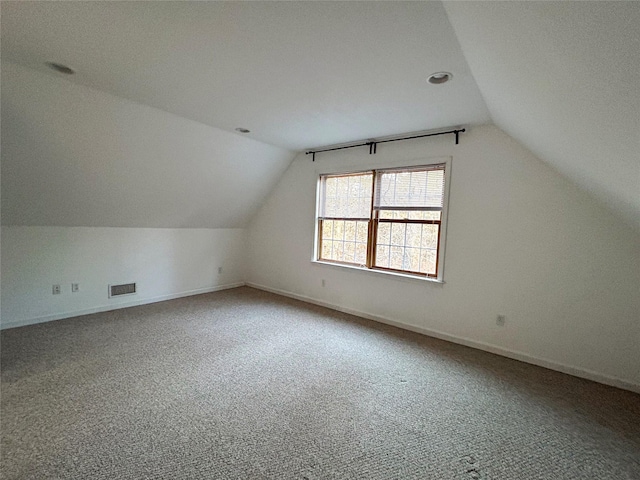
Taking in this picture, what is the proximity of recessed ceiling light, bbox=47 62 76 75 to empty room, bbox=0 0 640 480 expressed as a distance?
0.07m

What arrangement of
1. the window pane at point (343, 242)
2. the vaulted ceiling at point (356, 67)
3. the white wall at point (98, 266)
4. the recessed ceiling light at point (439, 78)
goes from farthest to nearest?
1. the window pane at point (343, 242)
2. the white wall at point (98, 266)
3. the recessed ceiling light at point (439, 78)
4. the vaulted ceiling at point (356, 67)

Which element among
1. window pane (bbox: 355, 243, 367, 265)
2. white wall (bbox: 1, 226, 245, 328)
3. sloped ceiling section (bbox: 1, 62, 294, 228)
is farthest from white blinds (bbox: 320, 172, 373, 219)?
→ white wall (bbox: 1, 226, 245, 328)

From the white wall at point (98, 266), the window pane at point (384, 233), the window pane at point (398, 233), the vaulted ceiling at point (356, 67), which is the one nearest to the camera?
the vaulted ceiling at point (356, 67)

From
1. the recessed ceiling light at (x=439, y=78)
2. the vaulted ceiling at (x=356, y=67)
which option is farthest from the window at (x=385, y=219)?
the recessed ceiling light at (x=439, y=78)

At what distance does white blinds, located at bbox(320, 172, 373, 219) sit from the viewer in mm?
4094

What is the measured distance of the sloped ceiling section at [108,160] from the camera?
2518 mm

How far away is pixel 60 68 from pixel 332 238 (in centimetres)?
342

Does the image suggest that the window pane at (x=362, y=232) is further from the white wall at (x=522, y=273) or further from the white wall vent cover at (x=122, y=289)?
the white wall vent cover at (x=122, y=289)

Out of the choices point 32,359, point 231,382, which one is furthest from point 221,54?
point 32,359

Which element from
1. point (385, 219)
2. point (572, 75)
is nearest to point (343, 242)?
point (385, 219)

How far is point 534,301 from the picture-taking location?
288 centimetres

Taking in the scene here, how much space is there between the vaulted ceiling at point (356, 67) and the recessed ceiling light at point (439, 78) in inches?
1.6

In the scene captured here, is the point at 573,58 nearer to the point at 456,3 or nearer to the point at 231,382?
the point at 456,3

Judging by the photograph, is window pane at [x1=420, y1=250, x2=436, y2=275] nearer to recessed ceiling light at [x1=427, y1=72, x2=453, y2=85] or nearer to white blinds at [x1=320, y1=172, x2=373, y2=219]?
white blinds at [x1=320, y1=172, x2=373, y2=219]
